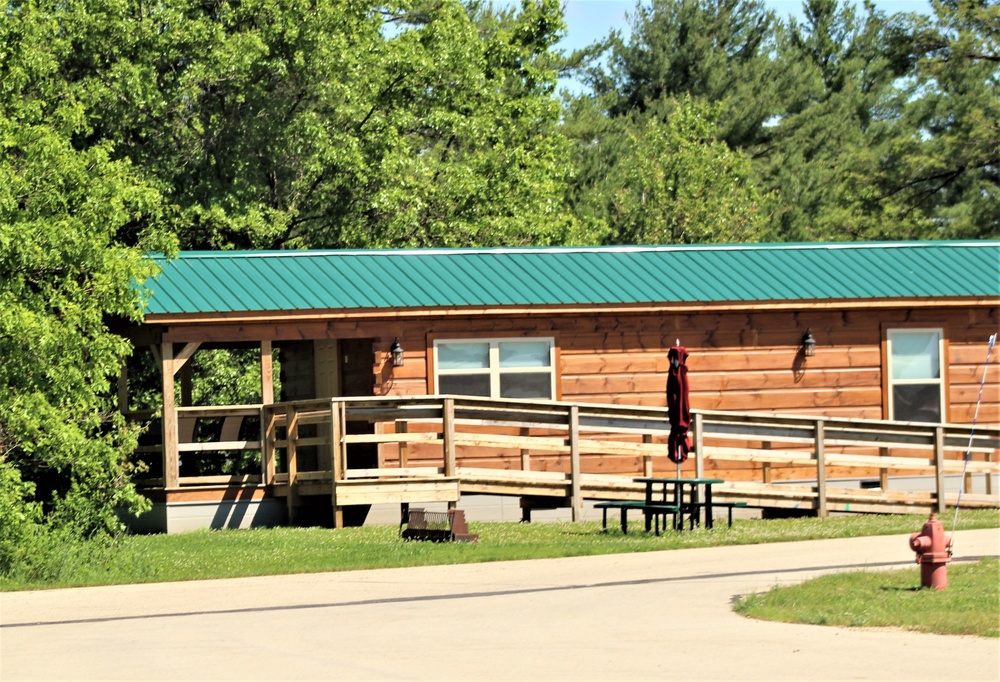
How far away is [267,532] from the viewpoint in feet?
59.2

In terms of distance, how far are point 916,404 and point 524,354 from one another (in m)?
5.95

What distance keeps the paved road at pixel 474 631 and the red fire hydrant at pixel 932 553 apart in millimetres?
723

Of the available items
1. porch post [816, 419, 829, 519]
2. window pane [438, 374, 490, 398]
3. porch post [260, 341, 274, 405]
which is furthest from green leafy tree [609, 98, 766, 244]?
porch post [260, 341, 274, 405]

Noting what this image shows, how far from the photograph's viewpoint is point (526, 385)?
20.3 m

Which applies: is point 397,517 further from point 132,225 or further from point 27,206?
point 132,225

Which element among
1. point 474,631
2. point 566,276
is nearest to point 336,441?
point 566,276

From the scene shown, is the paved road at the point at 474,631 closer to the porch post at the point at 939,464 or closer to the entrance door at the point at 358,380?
the porch post at the point at 939,464

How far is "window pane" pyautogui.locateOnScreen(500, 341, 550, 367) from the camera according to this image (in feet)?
66.6

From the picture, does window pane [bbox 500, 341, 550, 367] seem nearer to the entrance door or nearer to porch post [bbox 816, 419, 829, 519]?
the entrance door

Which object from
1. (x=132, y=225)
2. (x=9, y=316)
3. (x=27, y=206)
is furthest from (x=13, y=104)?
(x=132, y=225)

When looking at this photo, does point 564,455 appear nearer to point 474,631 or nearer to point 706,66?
point 474,631

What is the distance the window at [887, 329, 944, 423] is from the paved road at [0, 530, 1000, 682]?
7403 mm

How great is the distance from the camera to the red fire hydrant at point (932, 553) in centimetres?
1117

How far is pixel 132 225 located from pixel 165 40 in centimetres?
365
